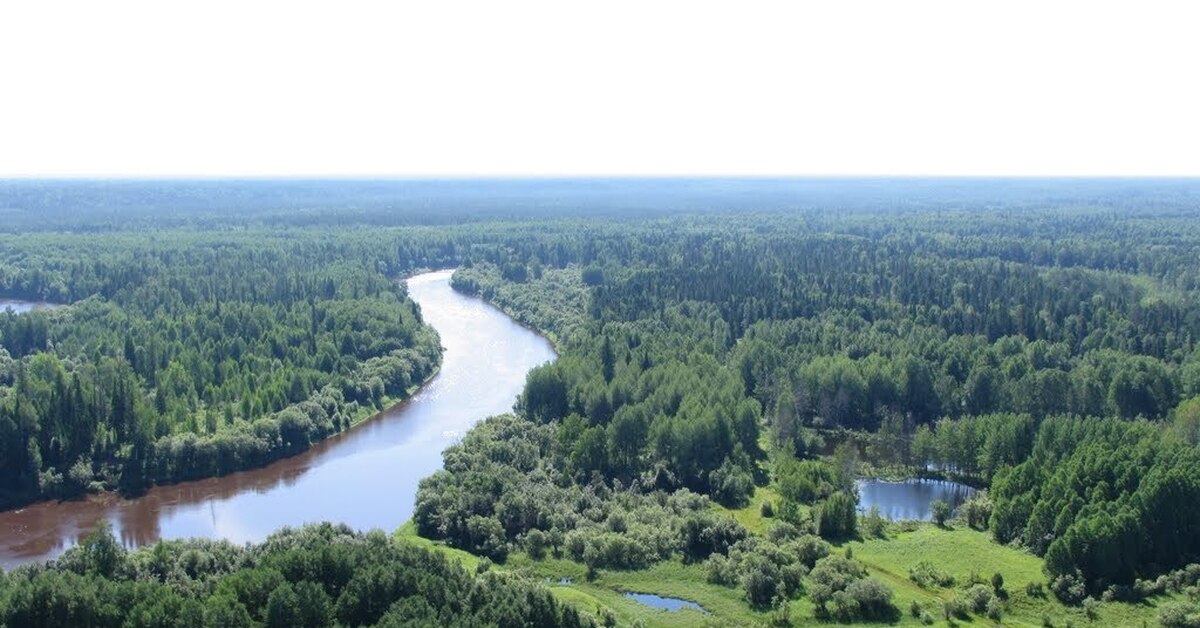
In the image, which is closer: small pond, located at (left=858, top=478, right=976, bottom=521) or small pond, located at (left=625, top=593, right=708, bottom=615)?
small pond, located at (left=625, top=593, right=708, bottom=615)

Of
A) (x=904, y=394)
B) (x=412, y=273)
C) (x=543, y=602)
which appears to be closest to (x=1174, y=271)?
(x=904, y=394)

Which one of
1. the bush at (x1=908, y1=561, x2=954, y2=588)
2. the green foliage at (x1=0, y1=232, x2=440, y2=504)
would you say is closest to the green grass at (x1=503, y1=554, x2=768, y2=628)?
the bush at (x1=908, y1=561, x2=954, y2=588)

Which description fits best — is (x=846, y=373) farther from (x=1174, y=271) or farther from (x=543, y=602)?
(x=1174, y=271)

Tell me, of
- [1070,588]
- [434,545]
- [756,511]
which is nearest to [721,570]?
[756,511]

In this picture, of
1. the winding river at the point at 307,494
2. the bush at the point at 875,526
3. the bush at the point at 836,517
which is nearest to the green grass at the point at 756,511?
the bush at the point at 836,517

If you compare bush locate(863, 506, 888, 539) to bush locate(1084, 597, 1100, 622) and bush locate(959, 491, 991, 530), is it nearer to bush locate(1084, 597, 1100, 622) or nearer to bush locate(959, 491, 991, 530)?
bush locate(959, 491, 991, 530)

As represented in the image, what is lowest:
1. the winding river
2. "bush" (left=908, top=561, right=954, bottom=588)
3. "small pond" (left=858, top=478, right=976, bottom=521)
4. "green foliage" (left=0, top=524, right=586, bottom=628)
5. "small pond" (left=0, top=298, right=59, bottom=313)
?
"small pond" (left=0, top=298, right=59, bottom=313)

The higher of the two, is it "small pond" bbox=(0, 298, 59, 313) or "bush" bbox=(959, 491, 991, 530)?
"bush" bbox=(959, 491, 991, 530)
